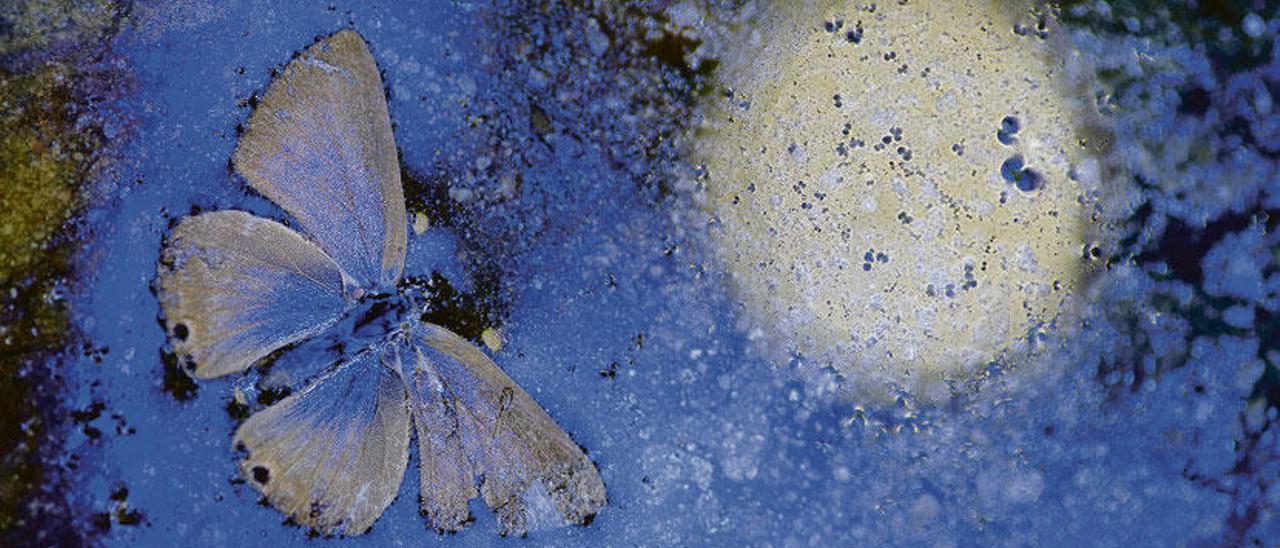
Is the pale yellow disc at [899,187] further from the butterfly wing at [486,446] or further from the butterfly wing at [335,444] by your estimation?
the butterfly wing at [335,444]

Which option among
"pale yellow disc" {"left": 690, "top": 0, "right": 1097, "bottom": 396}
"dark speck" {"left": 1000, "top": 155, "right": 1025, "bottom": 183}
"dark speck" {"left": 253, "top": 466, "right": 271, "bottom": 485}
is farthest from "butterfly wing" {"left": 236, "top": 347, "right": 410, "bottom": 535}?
"dark speck" {"left": 1000, "top": 155, "right": 1025, "bottom": 183}

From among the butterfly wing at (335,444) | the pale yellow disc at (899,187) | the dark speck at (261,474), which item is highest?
the pale yellow disc at (899,187)

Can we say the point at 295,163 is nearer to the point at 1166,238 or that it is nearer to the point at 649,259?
the point at 649,259

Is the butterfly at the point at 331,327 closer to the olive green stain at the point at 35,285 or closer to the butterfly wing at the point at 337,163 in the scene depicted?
the butterfly wing at the point at 337,163

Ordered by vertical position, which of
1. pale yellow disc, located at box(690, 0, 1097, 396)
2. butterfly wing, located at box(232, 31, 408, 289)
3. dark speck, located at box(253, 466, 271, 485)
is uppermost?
pale yellow disc, located at box(690, 0, 1097, 396)

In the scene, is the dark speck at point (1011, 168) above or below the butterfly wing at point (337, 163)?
above

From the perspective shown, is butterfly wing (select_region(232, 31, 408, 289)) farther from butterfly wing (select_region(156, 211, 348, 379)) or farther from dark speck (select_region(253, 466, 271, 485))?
dark speck (select_region(253, 466, 271, 485))

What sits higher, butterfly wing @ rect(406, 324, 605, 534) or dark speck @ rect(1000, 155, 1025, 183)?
dark speck @ rect(1000, 155, 1025, 183)

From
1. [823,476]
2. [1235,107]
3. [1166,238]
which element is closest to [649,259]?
[823,476]

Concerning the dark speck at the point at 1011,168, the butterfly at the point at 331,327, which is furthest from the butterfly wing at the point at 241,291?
the dark speck at the point at 1011,168
